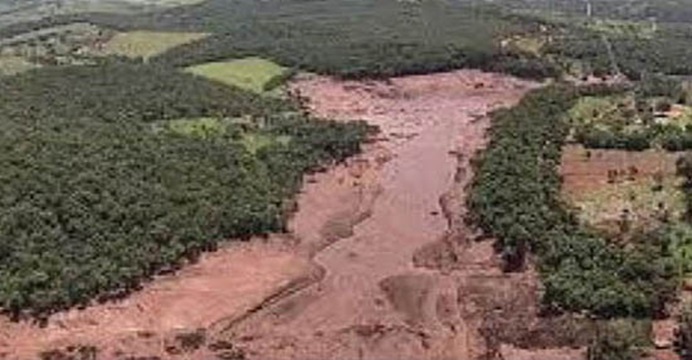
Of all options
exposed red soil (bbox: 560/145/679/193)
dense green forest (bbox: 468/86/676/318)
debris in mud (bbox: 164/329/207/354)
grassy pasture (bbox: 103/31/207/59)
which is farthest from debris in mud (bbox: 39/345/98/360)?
grassy pasture (bbox: 103/31/207/59)

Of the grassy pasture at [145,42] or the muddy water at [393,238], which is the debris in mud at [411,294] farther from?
the grassy pasture at [145,42]

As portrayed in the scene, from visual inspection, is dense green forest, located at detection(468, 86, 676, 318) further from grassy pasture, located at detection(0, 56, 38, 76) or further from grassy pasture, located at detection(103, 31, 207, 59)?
grassy pasture, located at detection(103, 31, 207, 59)

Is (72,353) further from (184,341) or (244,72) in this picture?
(244,72)

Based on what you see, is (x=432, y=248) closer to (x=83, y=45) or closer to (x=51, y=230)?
(x=51, y=230)

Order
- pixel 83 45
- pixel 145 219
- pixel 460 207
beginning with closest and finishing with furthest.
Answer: pixel 145 219
pixel 460 207
pixel 83 45

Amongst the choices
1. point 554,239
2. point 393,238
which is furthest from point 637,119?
point 554,239

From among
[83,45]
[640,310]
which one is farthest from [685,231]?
[83,45]
